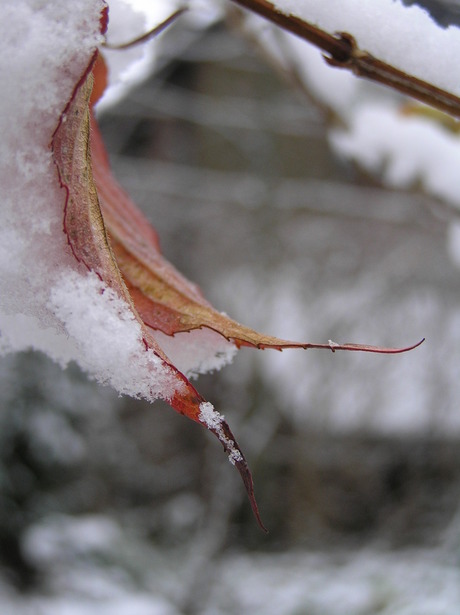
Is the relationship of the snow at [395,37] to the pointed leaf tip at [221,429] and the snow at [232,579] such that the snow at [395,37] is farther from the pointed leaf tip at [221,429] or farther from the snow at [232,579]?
the snow at [232,579]

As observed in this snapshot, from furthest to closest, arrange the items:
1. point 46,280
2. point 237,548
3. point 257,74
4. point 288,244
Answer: point 257,74 < point 288,244 < point 237,548 < point 46,280

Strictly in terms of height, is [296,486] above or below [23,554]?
above

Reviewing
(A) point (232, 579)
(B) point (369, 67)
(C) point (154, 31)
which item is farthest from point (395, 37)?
(A) point (232, 579)

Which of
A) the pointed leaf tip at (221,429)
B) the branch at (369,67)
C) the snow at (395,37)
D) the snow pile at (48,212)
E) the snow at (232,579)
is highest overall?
the snow at (232,579)

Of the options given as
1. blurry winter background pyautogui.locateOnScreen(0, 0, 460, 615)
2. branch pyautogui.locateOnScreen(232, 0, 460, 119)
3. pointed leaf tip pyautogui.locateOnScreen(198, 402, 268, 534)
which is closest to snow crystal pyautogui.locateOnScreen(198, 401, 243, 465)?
pointed leaf tip pyautogui.locateOnScreen(198, 402, 268, 534)

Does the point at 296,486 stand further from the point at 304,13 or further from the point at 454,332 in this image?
the point at 304,13

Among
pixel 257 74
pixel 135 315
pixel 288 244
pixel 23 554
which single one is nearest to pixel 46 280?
pixel 135 315

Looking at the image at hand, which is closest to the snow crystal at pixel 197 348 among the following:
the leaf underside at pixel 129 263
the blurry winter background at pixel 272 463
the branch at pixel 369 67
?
the leaf underside at pixel 129 263

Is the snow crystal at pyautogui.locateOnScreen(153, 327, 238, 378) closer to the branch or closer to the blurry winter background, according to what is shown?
the branch
